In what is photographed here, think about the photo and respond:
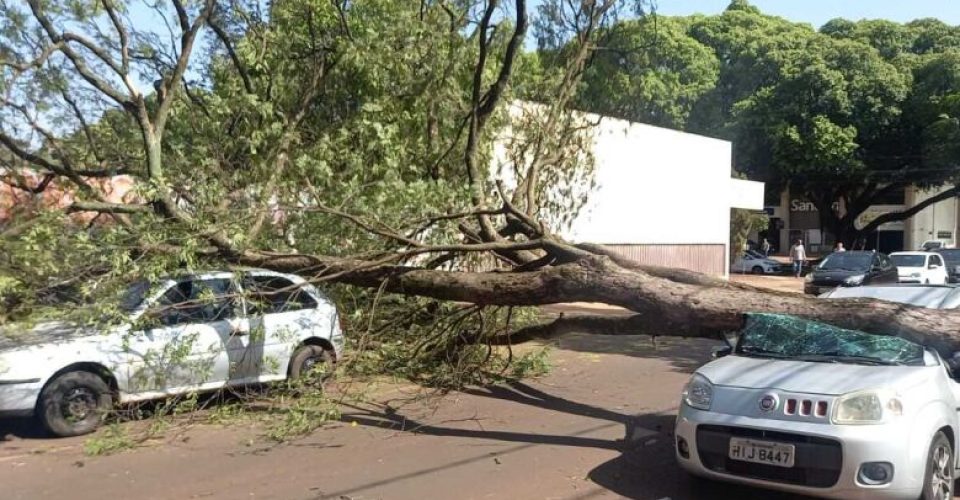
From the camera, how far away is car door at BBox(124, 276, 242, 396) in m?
7.95

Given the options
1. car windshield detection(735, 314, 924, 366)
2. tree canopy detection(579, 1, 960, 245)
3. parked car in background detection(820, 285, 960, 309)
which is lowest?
car windshield detection(735, 314, 924, 366)

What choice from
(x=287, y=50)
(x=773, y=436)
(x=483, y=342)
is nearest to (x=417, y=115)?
(x=287, y=50)

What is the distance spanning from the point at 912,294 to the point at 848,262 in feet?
58.4

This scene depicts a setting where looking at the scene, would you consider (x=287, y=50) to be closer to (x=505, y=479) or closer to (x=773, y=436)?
(x=505, y=479)

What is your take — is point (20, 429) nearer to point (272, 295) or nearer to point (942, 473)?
point (272, 295)

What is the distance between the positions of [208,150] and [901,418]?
30.4 feet

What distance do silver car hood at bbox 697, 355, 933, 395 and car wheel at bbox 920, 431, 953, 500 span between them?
423mm

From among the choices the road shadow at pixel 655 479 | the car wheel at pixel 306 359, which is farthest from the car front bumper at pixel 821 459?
the car wheel at pixel 306 359

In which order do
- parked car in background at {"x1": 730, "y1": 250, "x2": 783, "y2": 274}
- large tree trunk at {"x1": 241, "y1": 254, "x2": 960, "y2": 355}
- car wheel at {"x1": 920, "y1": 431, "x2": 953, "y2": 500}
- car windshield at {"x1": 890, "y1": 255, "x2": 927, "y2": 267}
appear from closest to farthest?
1. car wheel at {"x1": 920, "y1": 431, "x2": 953, "y2": 500}
2. large tree trunk at {"x1": 241, "y1": 254, "x2": 960, "y2": 355}
3. car windshield at {"x1": 890, "y1": 255, "x2": 927, "y2": 267}
4. parked car in background at {"x1": 730, "y1": 250, "x2": 783, "y2": 274}

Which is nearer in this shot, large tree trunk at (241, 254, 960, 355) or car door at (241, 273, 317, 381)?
large tree trunk at (241, 254, 960, 355)

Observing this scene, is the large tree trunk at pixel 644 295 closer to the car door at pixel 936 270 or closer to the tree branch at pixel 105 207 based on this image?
the tree branch at pixel 105 207

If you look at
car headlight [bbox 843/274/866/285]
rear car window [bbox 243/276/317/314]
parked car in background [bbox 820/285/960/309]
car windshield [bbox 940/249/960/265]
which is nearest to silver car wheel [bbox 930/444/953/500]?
parked car in background [bbox 820/285/960/309]

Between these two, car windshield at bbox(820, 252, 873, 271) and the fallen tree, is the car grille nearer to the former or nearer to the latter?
the fallen tree

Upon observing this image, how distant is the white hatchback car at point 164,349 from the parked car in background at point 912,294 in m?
5.42
